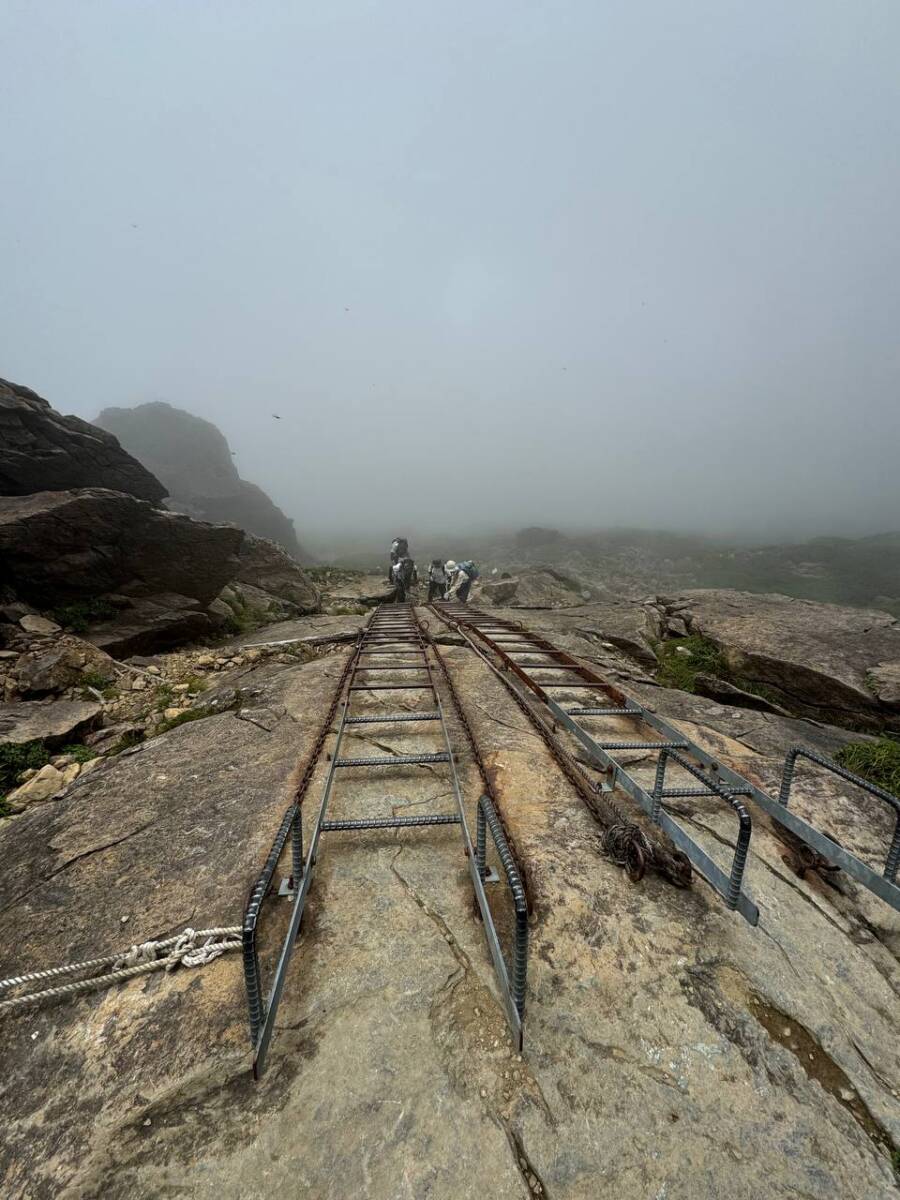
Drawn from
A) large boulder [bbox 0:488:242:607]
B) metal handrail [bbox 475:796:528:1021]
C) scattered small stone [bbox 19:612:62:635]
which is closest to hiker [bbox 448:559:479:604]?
large boulder [bbox 0:488:242:607]

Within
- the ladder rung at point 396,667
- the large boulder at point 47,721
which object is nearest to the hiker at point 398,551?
the ladder rung at point 396,667

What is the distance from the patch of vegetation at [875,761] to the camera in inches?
193

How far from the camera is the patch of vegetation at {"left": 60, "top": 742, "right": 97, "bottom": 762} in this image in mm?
5156

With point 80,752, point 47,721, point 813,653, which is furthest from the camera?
point 813,653

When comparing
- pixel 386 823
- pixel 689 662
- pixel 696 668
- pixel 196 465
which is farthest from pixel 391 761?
pixel 196 465

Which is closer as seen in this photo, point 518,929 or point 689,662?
point 518,929

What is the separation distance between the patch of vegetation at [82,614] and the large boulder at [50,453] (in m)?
3.90

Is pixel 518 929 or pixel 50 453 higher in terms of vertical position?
pixel 50 453

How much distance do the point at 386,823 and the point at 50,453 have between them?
13.9m

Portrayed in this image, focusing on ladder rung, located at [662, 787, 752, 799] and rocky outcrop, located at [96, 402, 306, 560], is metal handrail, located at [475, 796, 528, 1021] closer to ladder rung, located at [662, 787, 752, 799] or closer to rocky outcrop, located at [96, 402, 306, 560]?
ladder rung, located at [662, 787, 752, 799]

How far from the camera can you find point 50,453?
1115 centimetres

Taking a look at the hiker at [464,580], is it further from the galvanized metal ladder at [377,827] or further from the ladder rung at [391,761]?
the ladder rung at [391,761]

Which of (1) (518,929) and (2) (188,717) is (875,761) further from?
(2) (188,717)

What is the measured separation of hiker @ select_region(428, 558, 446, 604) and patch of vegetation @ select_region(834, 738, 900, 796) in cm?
1731
